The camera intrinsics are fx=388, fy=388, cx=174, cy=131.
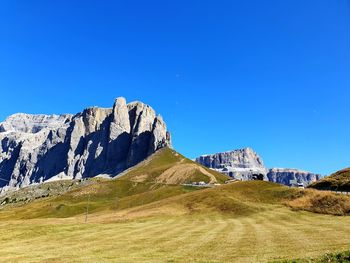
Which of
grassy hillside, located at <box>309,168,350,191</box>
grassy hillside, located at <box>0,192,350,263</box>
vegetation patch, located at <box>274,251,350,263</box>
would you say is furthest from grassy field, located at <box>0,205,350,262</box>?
grassy hillside, located at <box>309,168,350,191</box>

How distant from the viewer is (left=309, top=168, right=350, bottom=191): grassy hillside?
414 feet

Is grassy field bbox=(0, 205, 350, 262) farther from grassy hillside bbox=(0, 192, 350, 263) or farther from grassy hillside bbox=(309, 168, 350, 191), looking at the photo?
grassy hillside bbox=(309, 168, 350, 191)

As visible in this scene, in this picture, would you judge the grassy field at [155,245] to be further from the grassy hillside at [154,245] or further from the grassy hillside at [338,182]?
the grassy hillside at [338,182]

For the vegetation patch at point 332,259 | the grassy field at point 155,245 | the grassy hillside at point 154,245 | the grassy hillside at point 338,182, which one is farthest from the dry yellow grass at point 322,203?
the vegetation patch at point 332,259

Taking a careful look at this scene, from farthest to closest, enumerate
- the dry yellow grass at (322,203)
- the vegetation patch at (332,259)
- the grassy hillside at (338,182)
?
the grassy hillside at (338,182)
the dry yellow grass at (322,203)
the vegetation patch at (332,259)

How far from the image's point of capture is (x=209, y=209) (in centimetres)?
11194

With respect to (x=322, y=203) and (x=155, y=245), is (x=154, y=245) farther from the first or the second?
(x=322, y=203)

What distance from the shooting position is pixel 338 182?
134 m

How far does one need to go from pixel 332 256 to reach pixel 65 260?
85.6ft

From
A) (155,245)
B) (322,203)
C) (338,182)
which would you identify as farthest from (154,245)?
(338,182)

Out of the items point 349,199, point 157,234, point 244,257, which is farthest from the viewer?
point 349,199

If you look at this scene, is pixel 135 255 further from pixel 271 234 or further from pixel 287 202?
pixel 287 202

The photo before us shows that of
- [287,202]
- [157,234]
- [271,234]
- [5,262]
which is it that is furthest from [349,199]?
[5,262]

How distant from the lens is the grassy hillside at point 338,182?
126062 mm
